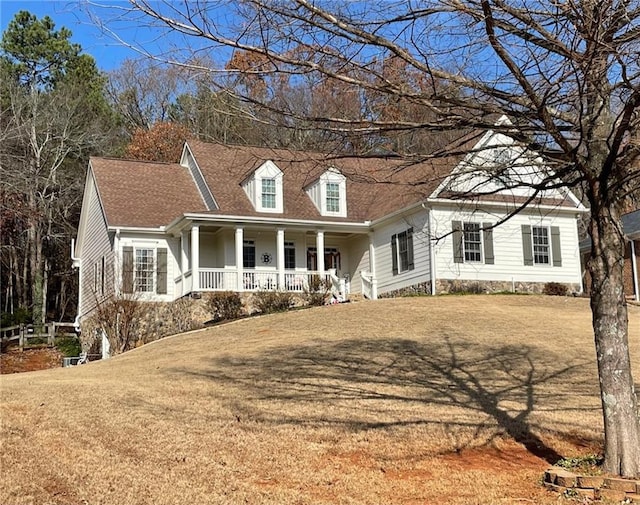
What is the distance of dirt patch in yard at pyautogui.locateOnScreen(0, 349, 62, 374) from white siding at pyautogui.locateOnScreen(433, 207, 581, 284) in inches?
527

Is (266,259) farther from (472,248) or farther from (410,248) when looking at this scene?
(472,248)

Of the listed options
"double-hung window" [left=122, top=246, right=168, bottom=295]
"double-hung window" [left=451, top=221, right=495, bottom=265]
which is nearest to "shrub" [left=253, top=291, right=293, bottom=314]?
"double-hung window" [left=122, top=246, right=168, bottom=295]

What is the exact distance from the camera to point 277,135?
26.0 ft

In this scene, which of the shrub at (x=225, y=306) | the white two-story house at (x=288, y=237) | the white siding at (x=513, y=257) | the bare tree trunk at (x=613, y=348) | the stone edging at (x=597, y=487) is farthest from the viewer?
the white two-story house at (x=288, y=237)

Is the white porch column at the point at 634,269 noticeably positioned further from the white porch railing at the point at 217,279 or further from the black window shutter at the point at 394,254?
the white porch railing at the point at 217,279

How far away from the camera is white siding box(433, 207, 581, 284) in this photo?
2334cm

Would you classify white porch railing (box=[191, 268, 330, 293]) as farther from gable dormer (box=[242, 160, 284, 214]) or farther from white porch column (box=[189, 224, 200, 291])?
gable dormer (box=[242, 160, 284, 214])

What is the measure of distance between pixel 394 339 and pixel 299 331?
2.64 metres

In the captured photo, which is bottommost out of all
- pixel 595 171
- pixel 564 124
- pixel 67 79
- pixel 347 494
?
pixel 347 494

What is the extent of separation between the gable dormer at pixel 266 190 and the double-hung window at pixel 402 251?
161 inches

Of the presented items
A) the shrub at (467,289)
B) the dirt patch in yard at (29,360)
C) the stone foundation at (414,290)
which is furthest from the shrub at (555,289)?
the dirt patch in yard at (29,360)

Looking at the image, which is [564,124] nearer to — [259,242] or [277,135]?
[277,135]

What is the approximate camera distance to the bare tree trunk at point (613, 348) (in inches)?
273

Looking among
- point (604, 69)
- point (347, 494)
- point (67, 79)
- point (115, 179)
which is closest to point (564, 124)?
point (604, 69)
